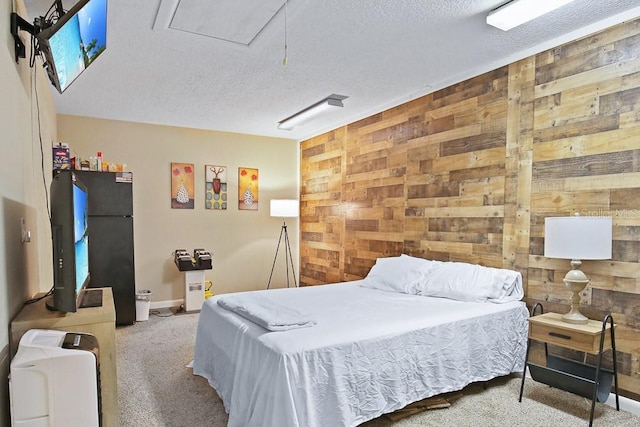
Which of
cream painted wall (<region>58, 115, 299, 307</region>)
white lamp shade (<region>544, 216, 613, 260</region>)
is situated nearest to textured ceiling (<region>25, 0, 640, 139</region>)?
cream painted wall (<region>58, 115, 299, 307</region>)

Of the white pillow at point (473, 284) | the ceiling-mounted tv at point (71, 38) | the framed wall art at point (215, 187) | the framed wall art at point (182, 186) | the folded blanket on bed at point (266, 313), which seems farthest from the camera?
the framed wall art at point (215, 187)

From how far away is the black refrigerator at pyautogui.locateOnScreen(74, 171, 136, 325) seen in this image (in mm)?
4309

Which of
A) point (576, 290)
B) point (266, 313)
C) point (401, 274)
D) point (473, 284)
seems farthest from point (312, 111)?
point (576, 290)

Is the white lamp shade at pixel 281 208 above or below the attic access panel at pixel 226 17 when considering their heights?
below

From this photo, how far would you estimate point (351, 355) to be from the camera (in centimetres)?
210

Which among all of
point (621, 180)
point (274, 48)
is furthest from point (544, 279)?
point (274, 48)

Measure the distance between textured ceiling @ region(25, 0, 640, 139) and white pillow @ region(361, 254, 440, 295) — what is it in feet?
5.81

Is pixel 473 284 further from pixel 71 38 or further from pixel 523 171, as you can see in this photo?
pixel 71 38

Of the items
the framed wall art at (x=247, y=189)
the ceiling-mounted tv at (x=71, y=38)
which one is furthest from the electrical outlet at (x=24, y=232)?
the framed wall art at (x=247, y=189)

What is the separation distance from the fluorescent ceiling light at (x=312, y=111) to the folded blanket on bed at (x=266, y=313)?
236cm

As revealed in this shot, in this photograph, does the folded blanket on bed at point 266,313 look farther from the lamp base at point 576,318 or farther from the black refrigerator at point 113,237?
the black refrigerator at point 113,237

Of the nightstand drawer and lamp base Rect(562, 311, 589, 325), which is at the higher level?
lamp base Rect(562, 311, 589, 325)

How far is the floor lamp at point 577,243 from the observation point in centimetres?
236

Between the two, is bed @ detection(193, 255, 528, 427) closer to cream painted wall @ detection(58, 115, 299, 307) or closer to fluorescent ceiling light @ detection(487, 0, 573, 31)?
fluorescent ceiling light @ detection(487, 0, 573, 31)
